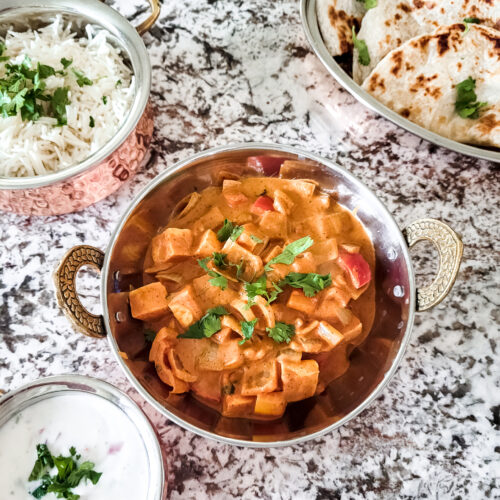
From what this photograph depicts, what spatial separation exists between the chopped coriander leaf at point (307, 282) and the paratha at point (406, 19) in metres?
0.92

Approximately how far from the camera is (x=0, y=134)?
1.97 meters

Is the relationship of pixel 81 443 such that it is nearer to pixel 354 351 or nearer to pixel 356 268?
pixel 354 351

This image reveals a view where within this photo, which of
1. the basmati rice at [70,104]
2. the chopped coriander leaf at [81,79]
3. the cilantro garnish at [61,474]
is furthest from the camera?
the chopped coriander leaf at [81,79]

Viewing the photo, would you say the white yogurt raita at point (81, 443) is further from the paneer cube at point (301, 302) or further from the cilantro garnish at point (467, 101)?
the cilantro garnish at point (467, 101)

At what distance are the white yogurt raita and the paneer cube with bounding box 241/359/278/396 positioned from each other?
346 mm

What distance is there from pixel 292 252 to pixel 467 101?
0.97 m

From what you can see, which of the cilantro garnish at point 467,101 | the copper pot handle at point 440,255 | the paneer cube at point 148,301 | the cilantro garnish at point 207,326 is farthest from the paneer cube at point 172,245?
the cilantro garnish at point 467,101

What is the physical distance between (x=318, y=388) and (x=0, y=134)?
138 centimetres

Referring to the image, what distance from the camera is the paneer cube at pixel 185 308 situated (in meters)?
1.74

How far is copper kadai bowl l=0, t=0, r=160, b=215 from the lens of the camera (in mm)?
1817

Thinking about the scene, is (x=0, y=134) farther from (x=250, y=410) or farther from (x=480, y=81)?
(x=480, y=81)

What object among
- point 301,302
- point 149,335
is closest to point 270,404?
point 301,302

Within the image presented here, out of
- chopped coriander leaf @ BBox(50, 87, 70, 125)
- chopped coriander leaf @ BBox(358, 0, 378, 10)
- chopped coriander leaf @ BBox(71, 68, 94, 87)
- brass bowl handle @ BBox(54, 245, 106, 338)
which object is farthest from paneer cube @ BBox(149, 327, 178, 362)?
chopped coriander leaf @ BBox(358, 0, 378, 10)

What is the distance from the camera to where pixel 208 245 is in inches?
72.3
